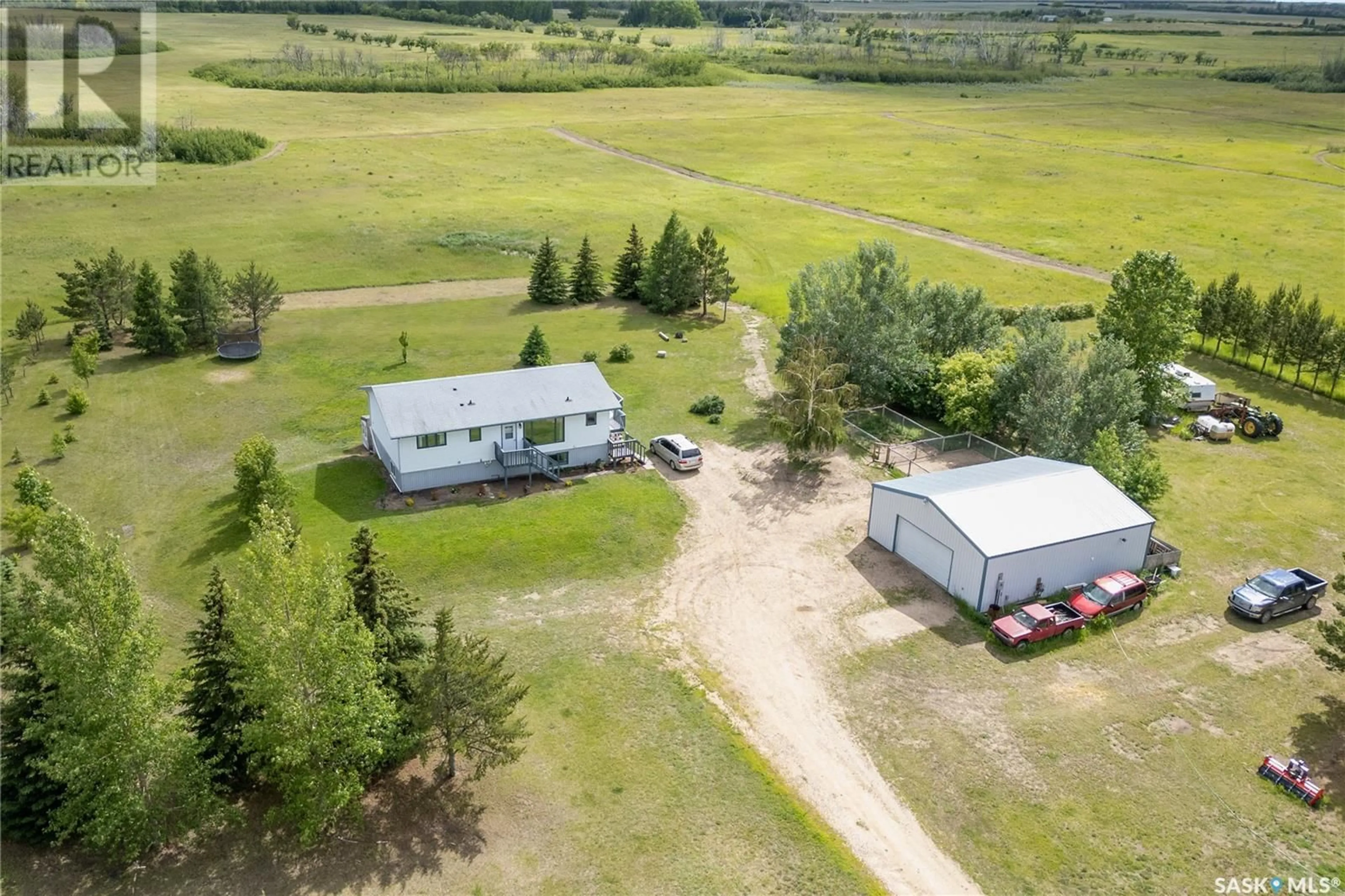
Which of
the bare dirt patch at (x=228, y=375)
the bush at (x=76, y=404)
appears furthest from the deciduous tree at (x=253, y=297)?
the bush at (x=76, y=404)

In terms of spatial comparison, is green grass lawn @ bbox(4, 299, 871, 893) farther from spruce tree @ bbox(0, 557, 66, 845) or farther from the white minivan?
the white minivan

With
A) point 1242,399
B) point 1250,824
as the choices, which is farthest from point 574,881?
point 1242,399

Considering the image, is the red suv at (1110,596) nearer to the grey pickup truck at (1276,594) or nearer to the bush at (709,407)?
the grey pickup truck at (1276,594)

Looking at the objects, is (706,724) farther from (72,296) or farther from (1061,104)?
(1061,104)

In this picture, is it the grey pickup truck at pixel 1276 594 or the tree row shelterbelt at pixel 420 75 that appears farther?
the tree row shelterbelt at pixel 420 75

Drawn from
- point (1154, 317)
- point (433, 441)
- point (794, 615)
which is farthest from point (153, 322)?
point (1154, 317)

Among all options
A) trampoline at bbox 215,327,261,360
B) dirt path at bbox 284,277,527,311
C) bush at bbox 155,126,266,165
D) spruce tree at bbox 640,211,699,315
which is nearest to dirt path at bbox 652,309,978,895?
spruce tree at bbox 640,211,699,315
